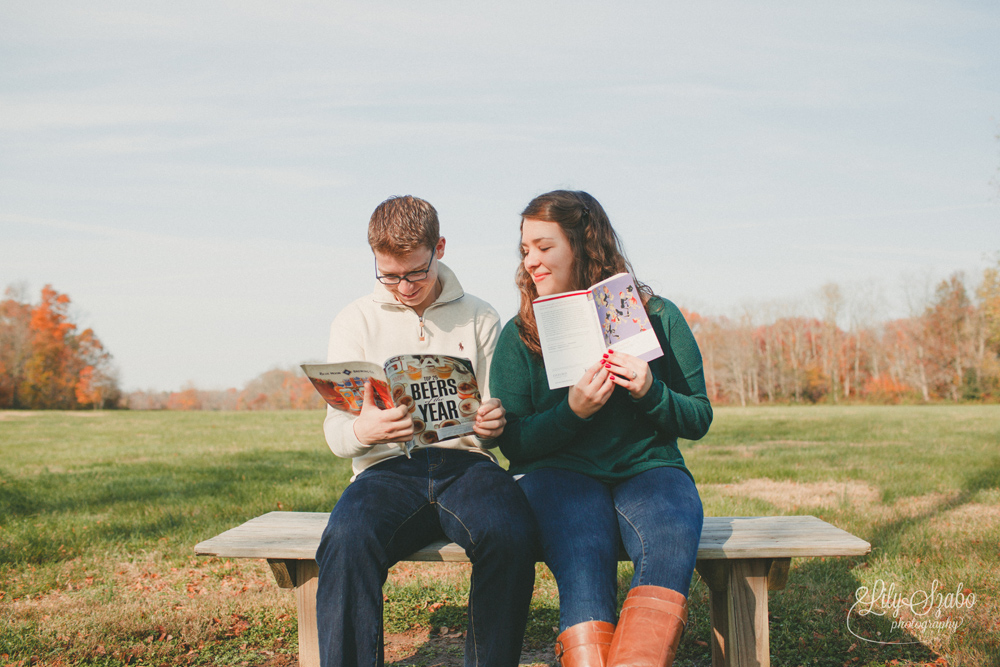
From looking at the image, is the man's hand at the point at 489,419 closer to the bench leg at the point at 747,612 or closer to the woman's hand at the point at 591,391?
the woman's hand at the point at 591,391

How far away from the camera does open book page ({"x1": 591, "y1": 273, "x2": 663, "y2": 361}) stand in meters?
2.45

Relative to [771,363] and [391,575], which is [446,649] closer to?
[391,575]

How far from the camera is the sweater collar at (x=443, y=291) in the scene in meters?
2.84

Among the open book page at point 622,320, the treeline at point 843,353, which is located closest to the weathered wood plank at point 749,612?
the open book page at point 622,320

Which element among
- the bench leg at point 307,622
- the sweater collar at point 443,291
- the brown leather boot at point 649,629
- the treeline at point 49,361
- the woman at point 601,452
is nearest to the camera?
the brown leather boot at point 649,629

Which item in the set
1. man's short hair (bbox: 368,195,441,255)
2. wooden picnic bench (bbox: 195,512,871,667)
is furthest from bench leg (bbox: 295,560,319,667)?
man's short hair (bbox: 368,195,441,255)

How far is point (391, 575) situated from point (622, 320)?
2.38 metres

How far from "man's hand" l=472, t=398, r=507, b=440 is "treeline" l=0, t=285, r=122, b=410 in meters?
45.5

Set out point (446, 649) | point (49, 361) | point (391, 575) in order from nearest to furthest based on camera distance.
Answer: point (446, 649) → point (391, 575) → point (49, 361)

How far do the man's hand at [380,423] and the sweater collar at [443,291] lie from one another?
1.78 ft

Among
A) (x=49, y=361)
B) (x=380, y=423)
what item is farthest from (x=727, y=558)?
A: (x=49, y=361)

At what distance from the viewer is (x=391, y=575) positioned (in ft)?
13.4

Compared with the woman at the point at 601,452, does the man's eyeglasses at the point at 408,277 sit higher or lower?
higher

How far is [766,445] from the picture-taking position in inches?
426
